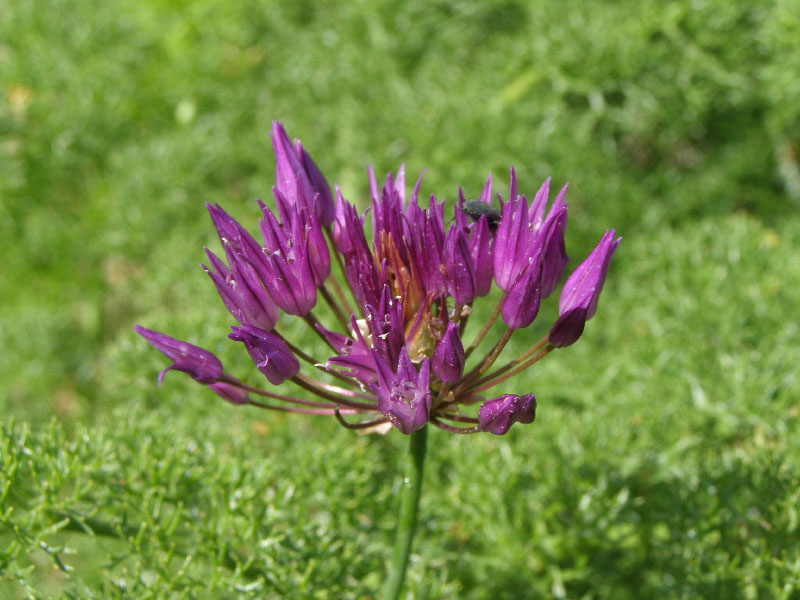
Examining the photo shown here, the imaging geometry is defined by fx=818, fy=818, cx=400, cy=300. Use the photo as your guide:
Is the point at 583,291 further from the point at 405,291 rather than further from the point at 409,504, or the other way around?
the point at 409,504

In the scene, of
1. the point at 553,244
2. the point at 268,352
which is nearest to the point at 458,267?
the point at 553,244

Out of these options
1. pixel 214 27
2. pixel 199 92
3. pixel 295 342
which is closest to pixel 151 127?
pixel 199 92

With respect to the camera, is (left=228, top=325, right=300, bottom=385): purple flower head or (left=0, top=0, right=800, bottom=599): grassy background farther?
(left=0, top=0, right=800, bottom=599): grassy background

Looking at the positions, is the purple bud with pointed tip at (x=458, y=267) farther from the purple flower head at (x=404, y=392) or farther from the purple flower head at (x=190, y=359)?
the purple flower head at (x=190, y=359)

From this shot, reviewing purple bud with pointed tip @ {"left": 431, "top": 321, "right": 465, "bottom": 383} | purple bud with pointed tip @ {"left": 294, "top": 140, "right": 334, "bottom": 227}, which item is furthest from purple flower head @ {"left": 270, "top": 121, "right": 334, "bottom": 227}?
purple bud with pointed tip @ {"left": 431, "top": 321, "right": 465, "bottom": 383}

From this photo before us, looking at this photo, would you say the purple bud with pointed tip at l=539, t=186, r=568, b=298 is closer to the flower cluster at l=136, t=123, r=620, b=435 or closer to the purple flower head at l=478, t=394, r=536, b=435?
the flower cluster at l=136, t=123, r=620, b=435

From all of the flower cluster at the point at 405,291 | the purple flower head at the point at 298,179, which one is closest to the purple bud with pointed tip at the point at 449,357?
the flower cluster at the point at 405,291

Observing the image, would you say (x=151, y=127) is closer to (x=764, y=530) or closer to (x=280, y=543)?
(x=280, y=543)

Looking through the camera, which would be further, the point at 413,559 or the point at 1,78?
the point at 1,78
